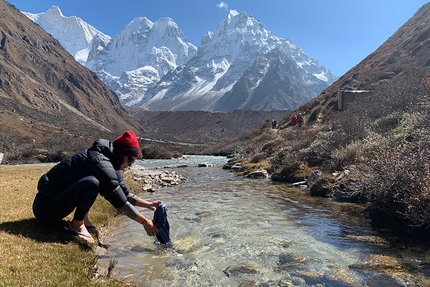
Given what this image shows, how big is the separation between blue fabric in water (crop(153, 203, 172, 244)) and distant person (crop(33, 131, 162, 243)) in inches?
24.6

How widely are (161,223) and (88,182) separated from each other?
204 cm

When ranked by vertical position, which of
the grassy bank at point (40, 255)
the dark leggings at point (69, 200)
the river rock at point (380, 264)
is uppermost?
the dark leggings at point (69, 200)

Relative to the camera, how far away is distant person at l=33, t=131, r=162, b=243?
594 centimetres

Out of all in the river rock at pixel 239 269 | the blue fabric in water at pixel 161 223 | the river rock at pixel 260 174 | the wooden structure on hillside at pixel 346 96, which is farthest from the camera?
the wooden structure on hillside at pixel 346 96

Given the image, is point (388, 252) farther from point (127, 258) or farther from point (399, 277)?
point (127, 258)

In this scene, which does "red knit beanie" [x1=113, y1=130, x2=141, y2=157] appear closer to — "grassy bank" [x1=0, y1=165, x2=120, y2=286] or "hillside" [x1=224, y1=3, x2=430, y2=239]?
"grassy bank" [x1=0, y1=165, x2=120, y2=286]

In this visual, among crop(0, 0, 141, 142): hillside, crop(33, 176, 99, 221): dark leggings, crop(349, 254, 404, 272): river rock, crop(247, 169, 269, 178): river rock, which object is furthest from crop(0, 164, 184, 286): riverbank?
crop(0, 0, 141, 142): hillside

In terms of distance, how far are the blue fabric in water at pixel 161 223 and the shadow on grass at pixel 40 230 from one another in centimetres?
154

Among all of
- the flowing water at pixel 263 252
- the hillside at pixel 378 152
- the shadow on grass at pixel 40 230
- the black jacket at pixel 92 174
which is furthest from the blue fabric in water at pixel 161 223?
the hillside at pixel 378 152

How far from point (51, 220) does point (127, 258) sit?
1807 mm

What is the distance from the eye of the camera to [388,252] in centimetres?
737

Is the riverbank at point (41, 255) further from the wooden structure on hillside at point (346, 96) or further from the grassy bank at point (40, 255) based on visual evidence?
the wooden structure on hillside at point (346, 96)

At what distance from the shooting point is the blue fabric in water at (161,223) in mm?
6930

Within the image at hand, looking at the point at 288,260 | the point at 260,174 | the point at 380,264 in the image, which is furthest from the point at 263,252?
the point at 260,174
